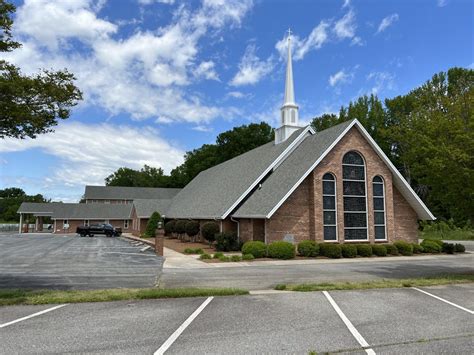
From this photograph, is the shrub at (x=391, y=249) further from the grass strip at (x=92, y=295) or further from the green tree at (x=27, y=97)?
the green tree at (x=27, y=97)

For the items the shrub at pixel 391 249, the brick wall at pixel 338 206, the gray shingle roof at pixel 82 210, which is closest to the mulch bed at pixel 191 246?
the brick wall at pixel 338 206

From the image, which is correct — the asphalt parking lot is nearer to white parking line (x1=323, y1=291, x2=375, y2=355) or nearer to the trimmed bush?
white parking line (x1=323, y1=291, x2=375, y2=355)

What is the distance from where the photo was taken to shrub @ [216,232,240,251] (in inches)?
916

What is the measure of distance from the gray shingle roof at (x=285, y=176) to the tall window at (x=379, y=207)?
13.9 feet

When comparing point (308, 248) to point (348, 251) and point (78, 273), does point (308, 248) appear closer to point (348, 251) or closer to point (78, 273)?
point (348, 251)

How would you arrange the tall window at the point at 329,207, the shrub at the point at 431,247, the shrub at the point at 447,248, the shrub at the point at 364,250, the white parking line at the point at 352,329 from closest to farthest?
the white parking line at the point at 352,329
the shrub at the point at 364,250
the tall window at the point at 329,207
the shrub at the point at 431,247
the shrub at the point at 447,248

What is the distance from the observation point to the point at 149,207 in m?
45.7

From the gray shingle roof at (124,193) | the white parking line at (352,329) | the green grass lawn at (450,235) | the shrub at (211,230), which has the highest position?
the gray shingle roof at (124,193)

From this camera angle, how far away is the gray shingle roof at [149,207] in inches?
1745

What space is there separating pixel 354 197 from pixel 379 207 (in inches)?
81.2

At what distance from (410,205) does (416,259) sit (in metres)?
5.81

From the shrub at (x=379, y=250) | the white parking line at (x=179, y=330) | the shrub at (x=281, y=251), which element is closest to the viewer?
the white parking line at (x=179, y=330)

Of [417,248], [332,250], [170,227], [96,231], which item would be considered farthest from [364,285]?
[96,231]

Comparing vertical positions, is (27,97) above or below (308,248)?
above
